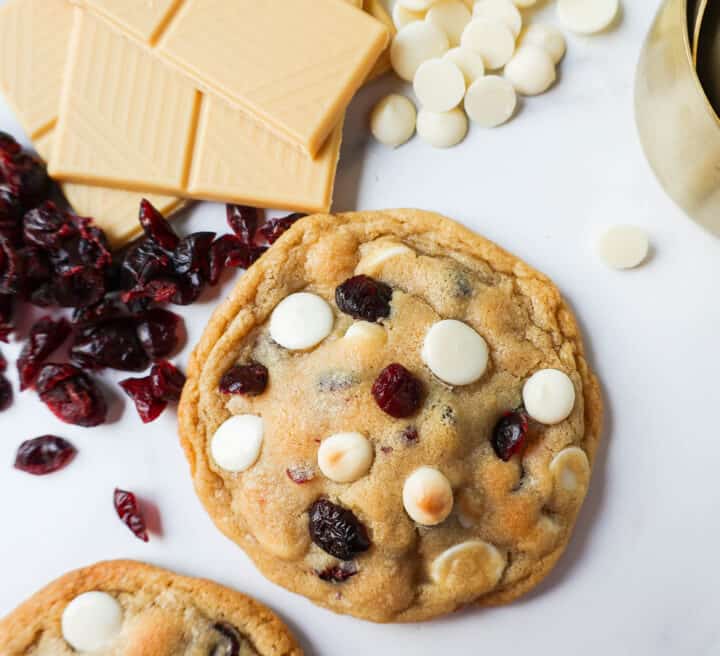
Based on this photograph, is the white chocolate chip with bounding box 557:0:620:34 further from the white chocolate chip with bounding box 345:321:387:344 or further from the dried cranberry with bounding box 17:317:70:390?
the dried cranberry with bounding box 17:317:70:390

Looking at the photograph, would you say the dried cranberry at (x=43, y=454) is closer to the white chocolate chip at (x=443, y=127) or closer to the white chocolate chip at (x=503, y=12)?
the white chocolate chip at (x=443, y=127)

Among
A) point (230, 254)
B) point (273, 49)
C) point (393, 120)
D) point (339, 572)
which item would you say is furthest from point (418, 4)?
point (339, 572)

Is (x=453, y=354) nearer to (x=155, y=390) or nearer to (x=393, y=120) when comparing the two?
(x=393, y=120)

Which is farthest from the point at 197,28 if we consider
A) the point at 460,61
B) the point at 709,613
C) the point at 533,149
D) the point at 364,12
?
the point at 709,613

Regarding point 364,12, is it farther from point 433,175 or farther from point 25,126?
point 25,126

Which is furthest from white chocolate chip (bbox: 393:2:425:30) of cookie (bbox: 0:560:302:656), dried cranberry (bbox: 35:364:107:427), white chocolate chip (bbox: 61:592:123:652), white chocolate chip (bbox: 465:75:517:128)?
white chocolate chip (bbox: 61:592:123:652)

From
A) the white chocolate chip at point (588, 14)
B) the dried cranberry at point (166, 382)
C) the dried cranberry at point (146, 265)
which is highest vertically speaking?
the white chocolate chip at point (588, 14)

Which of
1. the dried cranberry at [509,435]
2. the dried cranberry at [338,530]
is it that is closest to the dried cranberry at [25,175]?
the dried cranberry at [338,530]
